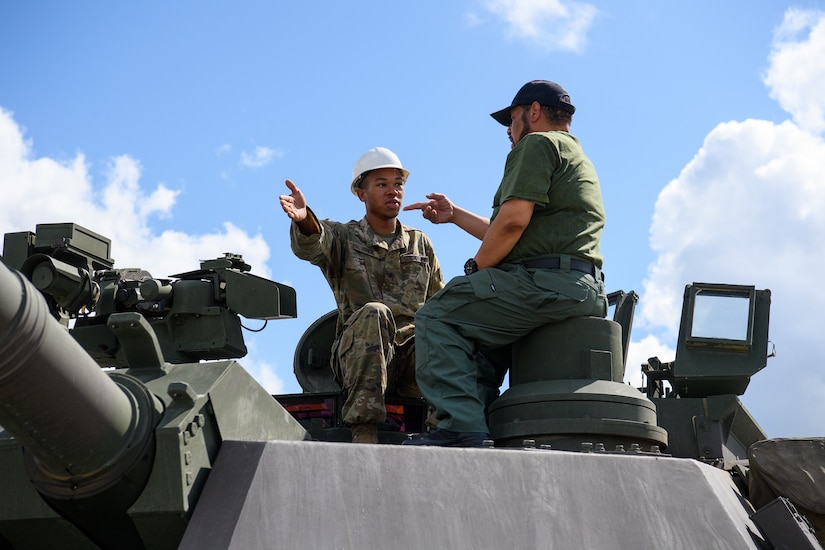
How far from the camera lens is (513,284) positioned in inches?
245

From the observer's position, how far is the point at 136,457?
15.9 ft

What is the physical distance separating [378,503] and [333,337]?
304 cm

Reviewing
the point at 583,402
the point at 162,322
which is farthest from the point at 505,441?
the point at 162,322

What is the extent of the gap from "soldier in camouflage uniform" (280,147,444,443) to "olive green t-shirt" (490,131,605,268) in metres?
0.89

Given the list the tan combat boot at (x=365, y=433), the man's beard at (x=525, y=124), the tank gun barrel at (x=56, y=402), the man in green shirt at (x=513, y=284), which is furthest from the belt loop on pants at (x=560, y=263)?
the tank gun barrel at (x=56, y=402)

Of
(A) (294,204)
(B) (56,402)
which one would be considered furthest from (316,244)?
(B) (56,402)

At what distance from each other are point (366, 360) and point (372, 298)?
92cm

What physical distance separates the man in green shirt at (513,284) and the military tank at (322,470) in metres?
0.19

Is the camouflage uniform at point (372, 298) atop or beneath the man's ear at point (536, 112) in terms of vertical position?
beneath

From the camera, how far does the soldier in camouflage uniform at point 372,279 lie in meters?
6.66

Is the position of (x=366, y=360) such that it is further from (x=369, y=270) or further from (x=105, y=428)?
(x=105, y=428)

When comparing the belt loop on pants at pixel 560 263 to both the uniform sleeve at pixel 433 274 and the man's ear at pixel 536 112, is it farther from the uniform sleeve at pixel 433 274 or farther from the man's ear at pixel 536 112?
the uniform sleeve at pixel 433 274

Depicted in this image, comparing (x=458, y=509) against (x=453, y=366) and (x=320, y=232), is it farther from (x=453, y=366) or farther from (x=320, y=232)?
(x=320, y=232)

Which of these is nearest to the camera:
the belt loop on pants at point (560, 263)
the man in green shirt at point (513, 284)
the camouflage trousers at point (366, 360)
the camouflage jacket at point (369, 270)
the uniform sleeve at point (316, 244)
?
the man in green shirt at point (513, 284)
